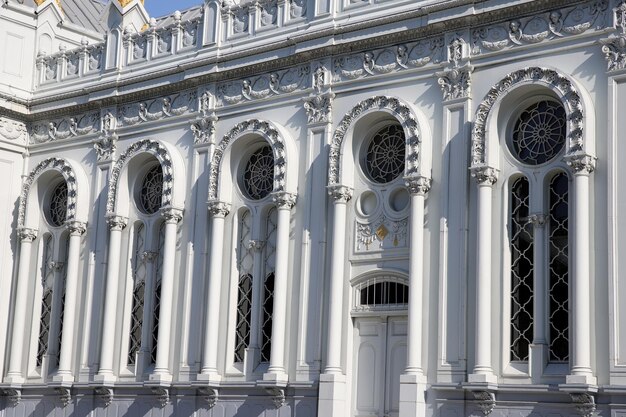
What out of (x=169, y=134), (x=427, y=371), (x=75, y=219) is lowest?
(x=427, y=371)

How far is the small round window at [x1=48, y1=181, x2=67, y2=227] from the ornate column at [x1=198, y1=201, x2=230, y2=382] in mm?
5882

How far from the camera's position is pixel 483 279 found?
Result: 2073 cm

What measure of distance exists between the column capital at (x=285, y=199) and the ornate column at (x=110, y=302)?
533cm

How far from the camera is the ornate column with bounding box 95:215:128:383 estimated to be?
2711 cm

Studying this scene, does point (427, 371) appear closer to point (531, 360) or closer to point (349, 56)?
point (531, 360)

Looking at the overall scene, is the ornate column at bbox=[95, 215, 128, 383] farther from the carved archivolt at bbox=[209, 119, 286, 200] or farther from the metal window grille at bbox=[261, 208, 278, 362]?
the metal window grille at bbox=[261, 208, 278, 362]

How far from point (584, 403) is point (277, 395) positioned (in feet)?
22.8

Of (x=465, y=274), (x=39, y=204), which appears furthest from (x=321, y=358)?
(x=39, y=204)

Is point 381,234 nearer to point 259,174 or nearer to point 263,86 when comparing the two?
point 259,174

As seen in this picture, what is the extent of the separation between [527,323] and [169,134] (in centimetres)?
1083

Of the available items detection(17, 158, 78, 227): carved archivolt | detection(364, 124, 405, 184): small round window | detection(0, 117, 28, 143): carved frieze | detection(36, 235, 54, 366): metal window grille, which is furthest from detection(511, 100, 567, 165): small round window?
detection(0, 117, 28, 143): carved frieze

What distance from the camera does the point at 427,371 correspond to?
2156cm

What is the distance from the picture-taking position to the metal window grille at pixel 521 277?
67.7 ft

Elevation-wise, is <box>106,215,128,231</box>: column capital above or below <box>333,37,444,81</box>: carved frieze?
below
